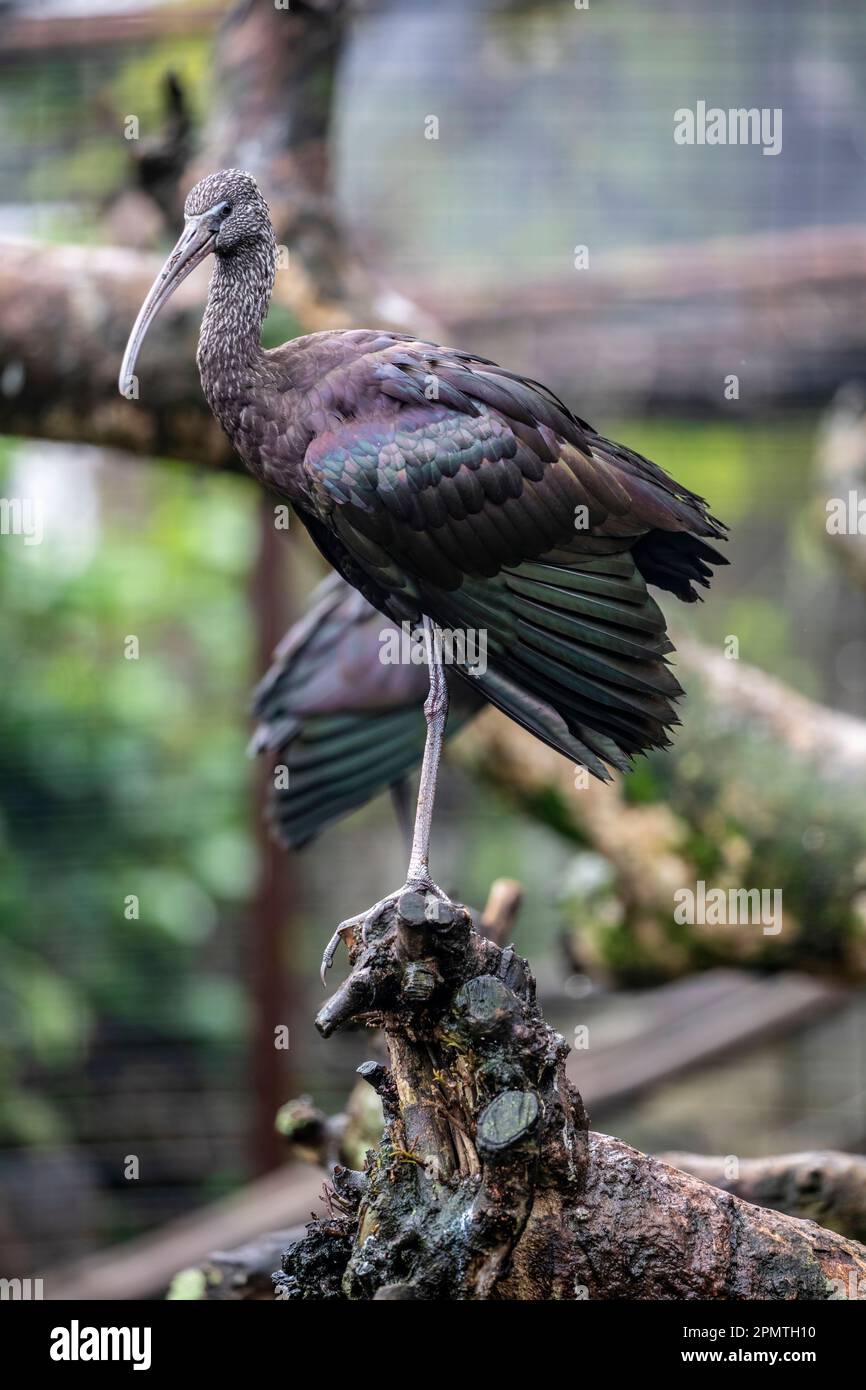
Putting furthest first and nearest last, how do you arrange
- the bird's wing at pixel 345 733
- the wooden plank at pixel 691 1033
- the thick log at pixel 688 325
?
the wooden plank at pixel 691 1033, the thick log at pixel 688 325, the bird's wing at pixel 345 733

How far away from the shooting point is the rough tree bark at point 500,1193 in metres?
2.38

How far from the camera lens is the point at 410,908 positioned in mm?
2498

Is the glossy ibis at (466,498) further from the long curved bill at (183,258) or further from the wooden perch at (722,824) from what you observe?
the wooden perch at (722,824)

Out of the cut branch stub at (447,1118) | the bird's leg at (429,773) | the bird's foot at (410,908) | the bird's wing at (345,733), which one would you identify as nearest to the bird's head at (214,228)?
the bird's leg at (429,773)

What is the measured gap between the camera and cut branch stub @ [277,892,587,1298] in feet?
7.79

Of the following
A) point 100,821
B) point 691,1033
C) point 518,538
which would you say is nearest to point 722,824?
point 691,1033

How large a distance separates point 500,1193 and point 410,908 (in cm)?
47

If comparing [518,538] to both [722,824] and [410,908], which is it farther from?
[722,824]

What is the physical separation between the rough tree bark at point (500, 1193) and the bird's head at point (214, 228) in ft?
4.34

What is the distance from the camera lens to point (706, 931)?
5.04m
